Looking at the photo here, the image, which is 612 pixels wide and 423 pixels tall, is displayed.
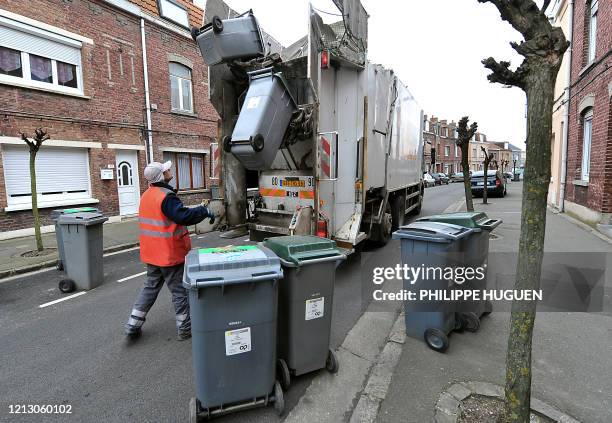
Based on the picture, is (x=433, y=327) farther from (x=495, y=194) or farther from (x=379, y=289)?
(x=495, y=194)

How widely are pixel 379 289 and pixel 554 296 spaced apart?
2.07 metres

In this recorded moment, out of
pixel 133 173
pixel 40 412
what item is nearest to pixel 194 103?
pixel 133 173

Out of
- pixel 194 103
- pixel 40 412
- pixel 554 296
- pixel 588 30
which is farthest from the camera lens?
pixel 194 103

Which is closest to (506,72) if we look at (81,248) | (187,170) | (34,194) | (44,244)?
(81,248)

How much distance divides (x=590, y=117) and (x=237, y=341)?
1069 cm

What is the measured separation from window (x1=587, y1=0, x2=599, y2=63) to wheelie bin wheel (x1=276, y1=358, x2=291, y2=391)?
10.7m

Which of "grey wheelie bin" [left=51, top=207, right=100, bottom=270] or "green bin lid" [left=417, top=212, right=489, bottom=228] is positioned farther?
"grey wheelie bin" [left=51, top=207, right=100, bottom=270]

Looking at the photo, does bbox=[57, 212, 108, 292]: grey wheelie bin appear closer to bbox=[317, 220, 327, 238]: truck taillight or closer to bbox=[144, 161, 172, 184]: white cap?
bbox=[144, 161, 172, 184]: white cap

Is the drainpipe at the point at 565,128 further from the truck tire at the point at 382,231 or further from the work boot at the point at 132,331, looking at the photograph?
the work boot at the point at 132,331

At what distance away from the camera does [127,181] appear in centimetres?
1098

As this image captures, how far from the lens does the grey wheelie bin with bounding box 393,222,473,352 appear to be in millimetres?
3041

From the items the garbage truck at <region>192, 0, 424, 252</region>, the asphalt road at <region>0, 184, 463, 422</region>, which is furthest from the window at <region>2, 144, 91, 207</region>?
the garbage truck at <region>192, 0, 424, 252</region>

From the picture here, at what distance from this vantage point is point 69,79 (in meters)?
9.45

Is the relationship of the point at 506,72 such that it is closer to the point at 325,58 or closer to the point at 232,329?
the point at 232,329
